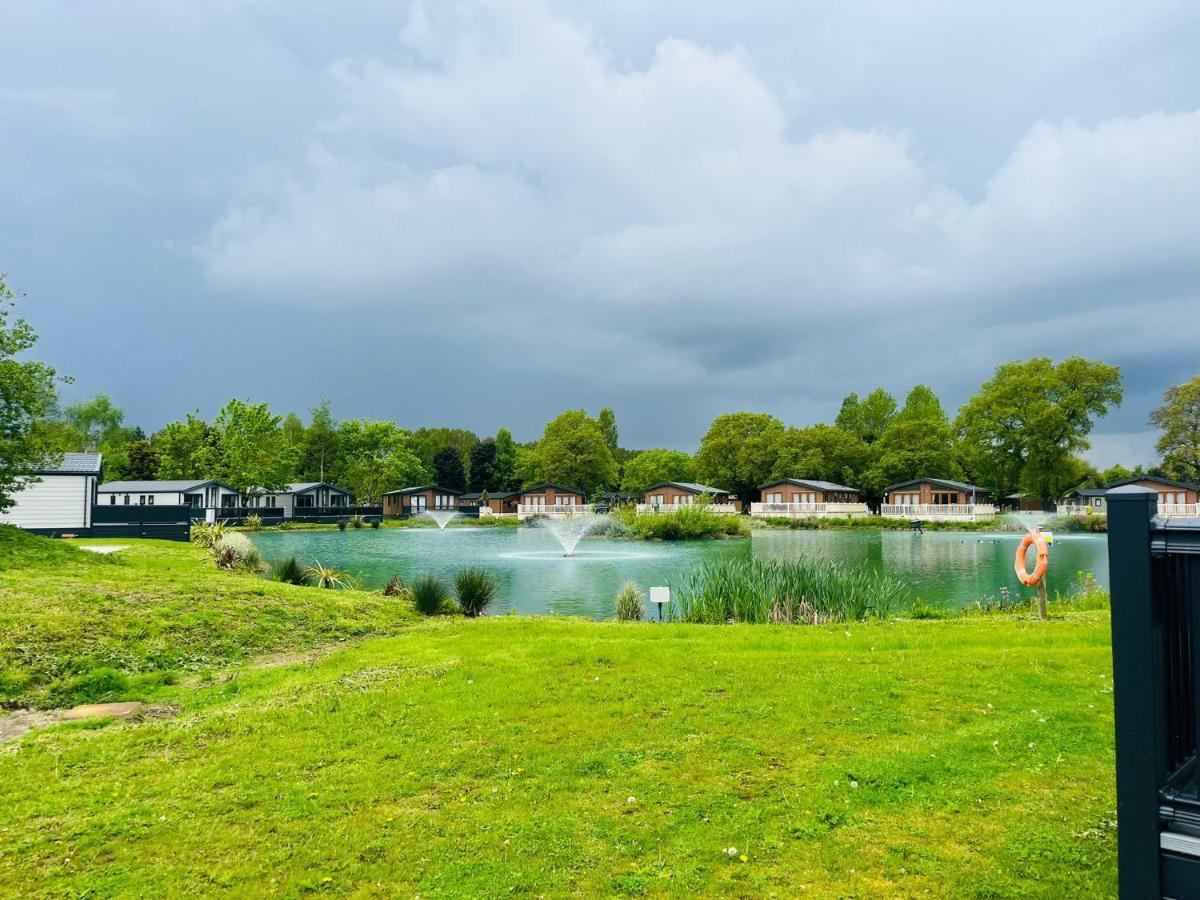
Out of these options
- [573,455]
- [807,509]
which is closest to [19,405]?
[807,509]

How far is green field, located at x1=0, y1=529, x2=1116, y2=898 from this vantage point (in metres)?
3.79

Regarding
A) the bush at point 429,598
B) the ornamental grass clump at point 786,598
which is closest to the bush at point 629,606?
the ornamental grass clump at point 786,598

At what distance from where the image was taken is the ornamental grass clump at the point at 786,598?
1285cm

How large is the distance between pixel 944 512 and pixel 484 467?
52885 millimetres

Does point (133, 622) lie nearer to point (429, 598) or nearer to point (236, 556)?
point (429, 598)

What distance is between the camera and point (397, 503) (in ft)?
269

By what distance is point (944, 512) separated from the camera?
198ft

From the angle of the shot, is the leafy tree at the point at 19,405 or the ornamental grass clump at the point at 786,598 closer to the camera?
the ornamental grass clump at the point at 786,598

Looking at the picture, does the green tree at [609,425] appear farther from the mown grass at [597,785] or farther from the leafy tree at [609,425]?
the mown grass at [597,785]

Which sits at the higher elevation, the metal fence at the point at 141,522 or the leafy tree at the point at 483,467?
the leafy tree at the point at 483,467

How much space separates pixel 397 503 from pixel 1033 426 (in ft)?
200

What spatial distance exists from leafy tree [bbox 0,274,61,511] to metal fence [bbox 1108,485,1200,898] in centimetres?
2240

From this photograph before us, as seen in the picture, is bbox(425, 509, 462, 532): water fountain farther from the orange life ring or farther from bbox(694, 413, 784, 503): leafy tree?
the orange life ring

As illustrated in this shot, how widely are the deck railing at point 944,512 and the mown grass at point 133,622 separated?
52828 millimetres
